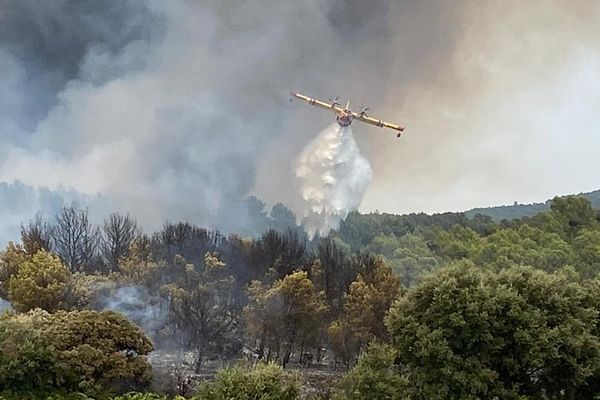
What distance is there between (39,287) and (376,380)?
23998mm

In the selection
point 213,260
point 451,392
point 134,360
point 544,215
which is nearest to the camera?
point 451,392

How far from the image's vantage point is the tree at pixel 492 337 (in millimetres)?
21922

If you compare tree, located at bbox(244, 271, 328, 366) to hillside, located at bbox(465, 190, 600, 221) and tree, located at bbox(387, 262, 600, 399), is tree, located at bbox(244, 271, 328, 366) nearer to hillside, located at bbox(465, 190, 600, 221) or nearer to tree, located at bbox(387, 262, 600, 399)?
Result: tree, located at bbox(387, 262, 600, 399)

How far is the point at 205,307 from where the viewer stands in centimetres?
4097

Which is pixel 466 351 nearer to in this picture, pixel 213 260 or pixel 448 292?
pixel 448 292

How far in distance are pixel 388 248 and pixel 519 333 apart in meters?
52.0

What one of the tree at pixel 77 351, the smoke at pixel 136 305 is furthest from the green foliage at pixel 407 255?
the tree at pixel 77 351

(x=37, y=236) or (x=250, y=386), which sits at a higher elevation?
(x=37, y=236)

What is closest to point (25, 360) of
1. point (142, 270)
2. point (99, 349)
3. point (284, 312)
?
point (99, 349)

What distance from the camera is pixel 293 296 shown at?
137 ft

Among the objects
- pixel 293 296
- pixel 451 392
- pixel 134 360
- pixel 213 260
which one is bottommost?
pixel 451 392

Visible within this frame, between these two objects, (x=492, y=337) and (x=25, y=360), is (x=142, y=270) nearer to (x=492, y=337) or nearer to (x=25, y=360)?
(x=25, y=360)

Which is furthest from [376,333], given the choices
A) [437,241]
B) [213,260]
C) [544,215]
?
[544,215]

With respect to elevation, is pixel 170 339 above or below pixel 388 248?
below
